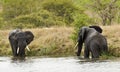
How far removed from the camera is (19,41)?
2550 cm

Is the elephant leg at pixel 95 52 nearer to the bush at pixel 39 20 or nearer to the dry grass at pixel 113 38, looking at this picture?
the dry grass at pixel 113 38

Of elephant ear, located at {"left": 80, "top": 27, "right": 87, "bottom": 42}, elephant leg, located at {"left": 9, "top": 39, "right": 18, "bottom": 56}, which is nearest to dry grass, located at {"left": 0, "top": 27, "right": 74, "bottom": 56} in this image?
elephant leg, located at {"left": 9, "top": 39, "right": 18, "bottom": 56}

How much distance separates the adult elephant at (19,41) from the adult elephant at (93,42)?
3.30 m

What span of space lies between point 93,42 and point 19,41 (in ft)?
18.2

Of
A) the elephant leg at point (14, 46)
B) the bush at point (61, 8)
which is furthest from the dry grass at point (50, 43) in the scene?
the bush at point (61, 8)

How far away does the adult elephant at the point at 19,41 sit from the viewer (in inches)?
Result: 983

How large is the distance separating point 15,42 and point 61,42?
94.7 inches

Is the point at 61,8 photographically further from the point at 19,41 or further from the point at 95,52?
the point at 95,52

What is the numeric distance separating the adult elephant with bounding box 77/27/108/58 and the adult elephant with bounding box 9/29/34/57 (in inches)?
130

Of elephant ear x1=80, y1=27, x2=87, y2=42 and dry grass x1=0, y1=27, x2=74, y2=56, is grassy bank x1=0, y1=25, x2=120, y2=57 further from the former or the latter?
elephant ear x1=80, y1=27, x2=87, y2=42

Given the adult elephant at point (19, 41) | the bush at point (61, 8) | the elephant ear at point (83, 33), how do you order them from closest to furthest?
the elephant ear at point (83, 33) → the adult elephant at point (19, 41) → the bush at point (61, 8)

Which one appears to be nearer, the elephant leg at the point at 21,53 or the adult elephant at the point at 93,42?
the adult elephant at the point at 93,42

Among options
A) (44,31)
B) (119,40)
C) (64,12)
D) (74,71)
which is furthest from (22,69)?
(64,12)

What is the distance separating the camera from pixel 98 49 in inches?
834
